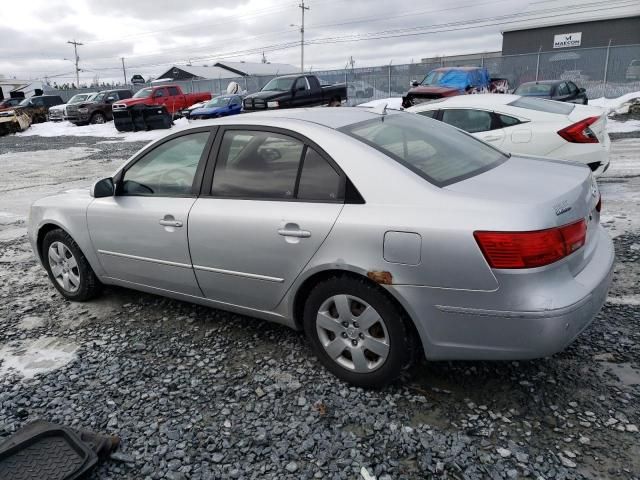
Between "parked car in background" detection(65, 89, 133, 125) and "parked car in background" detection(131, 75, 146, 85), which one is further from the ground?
"parked car in background" detection(131, 75, 146, 85)

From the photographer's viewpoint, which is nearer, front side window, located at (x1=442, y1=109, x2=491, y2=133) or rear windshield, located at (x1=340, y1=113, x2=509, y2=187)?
rear windshield, located at (x1=340, y1=113, x2=509, y2=187)

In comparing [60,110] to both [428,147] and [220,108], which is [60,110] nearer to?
[220,108]

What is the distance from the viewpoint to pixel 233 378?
3156 millimetres

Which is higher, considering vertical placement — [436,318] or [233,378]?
[436,318]

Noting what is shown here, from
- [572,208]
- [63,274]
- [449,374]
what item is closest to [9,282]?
[63,274]

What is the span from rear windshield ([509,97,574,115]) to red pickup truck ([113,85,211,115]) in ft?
66.8

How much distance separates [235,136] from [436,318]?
177 cm

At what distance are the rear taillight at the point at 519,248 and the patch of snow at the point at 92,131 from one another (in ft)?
62.4

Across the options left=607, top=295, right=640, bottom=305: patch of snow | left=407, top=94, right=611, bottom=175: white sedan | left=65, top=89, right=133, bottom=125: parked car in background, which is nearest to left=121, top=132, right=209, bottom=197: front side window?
left=607, top=295, right=640, bottom=305: patch of snow

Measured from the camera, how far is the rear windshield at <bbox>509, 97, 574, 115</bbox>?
682 cm

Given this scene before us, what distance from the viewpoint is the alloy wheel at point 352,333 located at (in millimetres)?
2776

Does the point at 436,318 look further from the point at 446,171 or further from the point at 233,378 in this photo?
the point at 233,378

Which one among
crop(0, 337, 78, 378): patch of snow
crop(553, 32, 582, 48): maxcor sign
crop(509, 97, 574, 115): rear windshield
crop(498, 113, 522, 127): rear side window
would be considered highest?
crop(553, 32, 582, 48): maxcor sign

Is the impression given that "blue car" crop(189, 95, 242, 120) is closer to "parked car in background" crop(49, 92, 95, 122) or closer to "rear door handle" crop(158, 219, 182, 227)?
"parked car in background" crop(49, 92, 95, 122)
